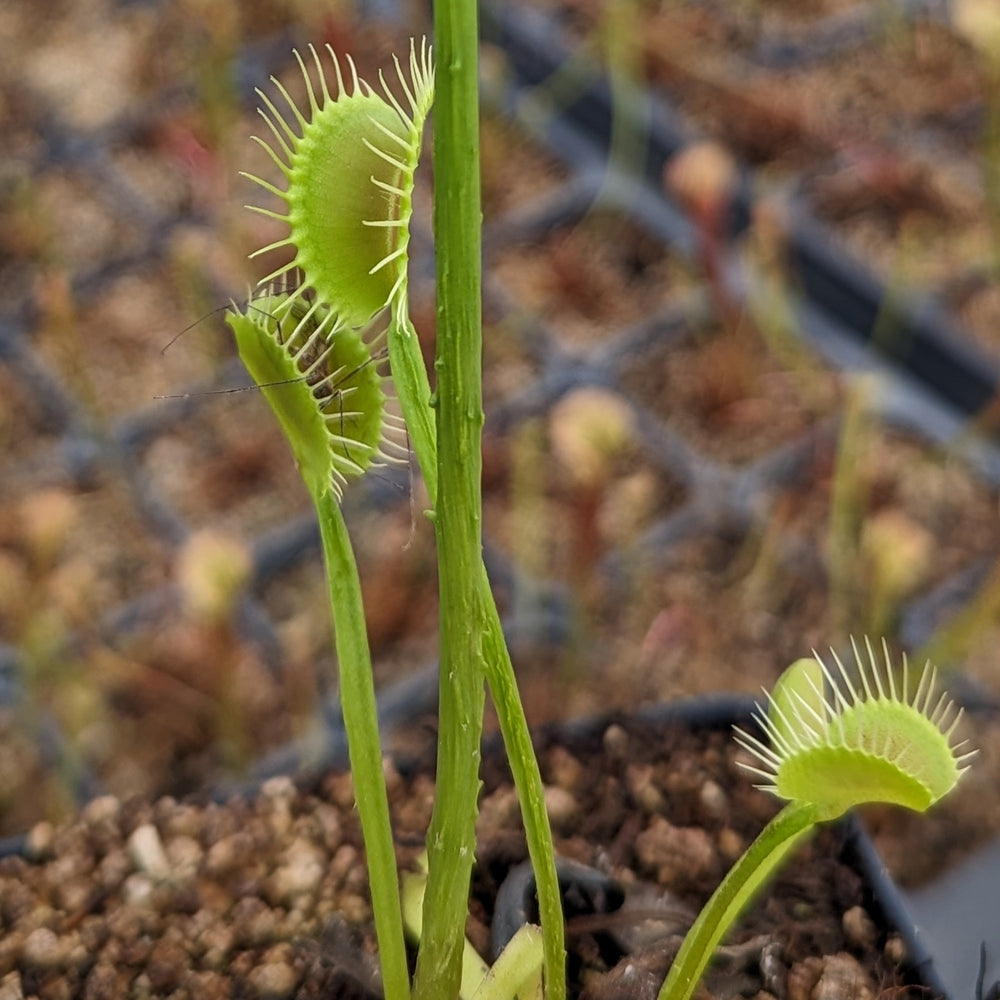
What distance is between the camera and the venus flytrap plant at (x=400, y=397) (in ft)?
1.35

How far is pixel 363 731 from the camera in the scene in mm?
535

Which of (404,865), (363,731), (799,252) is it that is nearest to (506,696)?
(363,731)

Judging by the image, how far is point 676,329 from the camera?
1.54 metres

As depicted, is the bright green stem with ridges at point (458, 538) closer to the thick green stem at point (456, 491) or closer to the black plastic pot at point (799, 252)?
the thick green stem at point (456, 491)

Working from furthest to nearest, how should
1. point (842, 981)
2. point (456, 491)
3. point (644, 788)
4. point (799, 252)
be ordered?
point (799, 252), point (644, 788), point (842, 981), point (456, 491)

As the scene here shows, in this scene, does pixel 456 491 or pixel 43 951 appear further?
pixel 43 951

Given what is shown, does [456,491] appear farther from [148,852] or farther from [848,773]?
[148,852]

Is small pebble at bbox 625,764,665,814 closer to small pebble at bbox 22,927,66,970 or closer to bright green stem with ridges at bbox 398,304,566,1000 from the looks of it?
bright green stem with ridges at bbox 398,304,566,1000

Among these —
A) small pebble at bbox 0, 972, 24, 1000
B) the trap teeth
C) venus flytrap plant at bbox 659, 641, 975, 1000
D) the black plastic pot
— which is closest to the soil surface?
small pebble at bbox 0, 972, 24, 1000

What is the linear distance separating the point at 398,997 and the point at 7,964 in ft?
0.74

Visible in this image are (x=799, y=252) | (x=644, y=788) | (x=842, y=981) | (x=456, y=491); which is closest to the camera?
(x=456, y=491)

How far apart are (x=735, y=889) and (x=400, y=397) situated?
0.25 m

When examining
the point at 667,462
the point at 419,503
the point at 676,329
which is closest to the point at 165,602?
the point at 419,503

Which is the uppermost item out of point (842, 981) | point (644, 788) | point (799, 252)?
point (799, 252)
